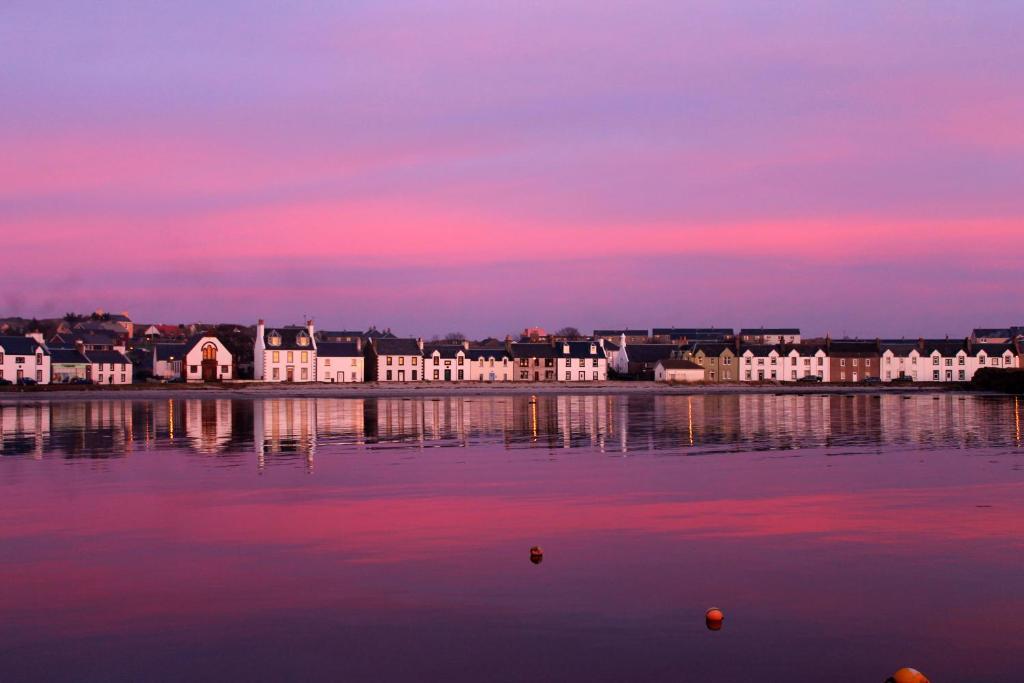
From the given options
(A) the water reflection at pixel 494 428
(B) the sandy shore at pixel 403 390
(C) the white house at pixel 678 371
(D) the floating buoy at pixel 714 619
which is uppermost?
(C) the white house at pixel 678 371

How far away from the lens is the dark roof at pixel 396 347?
140 meters

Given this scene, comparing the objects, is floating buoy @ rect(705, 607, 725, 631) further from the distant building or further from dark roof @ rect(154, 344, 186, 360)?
the distant building

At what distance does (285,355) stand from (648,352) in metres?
54.6

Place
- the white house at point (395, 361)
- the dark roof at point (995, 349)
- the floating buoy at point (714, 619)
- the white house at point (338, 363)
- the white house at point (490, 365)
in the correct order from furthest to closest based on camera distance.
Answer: the dark roof at point (995, 349) < the white house at point (490, 365) < the white house at point (395, 361) < the white house at point (338, 363) < the floating buoy at point (714, 619)

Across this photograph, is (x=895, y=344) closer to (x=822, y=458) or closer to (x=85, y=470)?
(x=822, y=458)

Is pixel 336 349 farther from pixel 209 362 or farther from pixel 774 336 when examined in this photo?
pixel 774 336

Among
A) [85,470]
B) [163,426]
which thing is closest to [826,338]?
[163,426]

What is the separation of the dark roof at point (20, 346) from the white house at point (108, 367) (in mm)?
5631

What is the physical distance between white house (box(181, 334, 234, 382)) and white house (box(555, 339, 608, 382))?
143 feet

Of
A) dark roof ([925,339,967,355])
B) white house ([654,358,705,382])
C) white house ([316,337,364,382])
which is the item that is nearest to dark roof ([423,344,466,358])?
white house ([316,337,364,382])

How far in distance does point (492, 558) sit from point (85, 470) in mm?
19901

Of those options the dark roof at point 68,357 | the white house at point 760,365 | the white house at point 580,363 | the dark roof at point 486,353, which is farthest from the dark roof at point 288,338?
the white house at point 760,365

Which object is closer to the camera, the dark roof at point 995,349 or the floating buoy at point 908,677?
the floating buoy at point 908,677

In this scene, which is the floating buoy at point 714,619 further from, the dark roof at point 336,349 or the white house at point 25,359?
the dark roof at point 336,349
